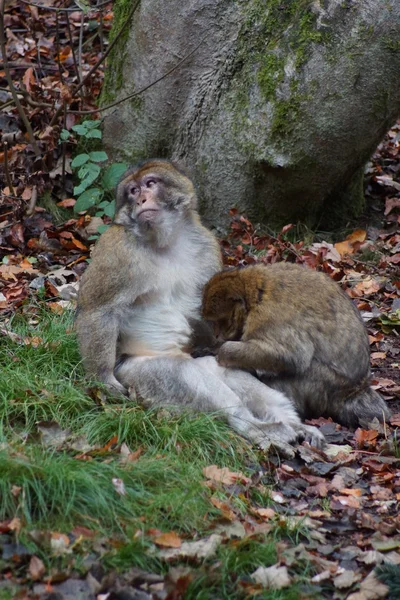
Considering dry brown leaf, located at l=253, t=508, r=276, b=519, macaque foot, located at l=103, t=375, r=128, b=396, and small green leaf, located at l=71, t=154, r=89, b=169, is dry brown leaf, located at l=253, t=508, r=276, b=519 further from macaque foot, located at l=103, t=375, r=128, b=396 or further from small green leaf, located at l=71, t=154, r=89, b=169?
small green leaf, located at l=71, t=154, r=89, b=169

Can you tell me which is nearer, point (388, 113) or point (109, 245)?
point (109, 245)

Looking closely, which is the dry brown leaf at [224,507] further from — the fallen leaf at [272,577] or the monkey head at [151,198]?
the monkey head at [151,198]

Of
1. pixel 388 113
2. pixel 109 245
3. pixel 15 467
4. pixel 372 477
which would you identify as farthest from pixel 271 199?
pixel 15 467

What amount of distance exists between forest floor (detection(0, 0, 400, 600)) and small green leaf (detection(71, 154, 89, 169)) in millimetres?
136

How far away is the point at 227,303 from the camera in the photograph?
653cm

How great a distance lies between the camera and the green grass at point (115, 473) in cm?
470

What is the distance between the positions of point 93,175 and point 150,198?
8.60 feet

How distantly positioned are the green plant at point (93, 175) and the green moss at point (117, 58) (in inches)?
18.3

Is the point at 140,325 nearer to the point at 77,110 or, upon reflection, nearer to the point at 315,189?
the point at 315,189

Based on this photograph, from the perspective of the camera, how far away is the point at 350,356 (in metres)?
6.40

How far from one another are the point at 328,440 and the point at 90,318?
180 centimetres

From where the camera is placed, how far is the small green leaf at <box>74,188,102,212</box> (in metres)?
9.02

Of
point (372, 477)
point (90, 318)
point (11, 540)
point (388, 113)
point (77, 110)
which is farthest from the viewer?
point (77, 110)

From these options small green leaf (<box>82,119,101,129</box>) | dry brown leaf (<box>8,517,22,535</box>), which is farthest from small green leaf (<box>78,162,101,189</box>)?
dry brown leaf (<box>8,517,22,535</box>)
